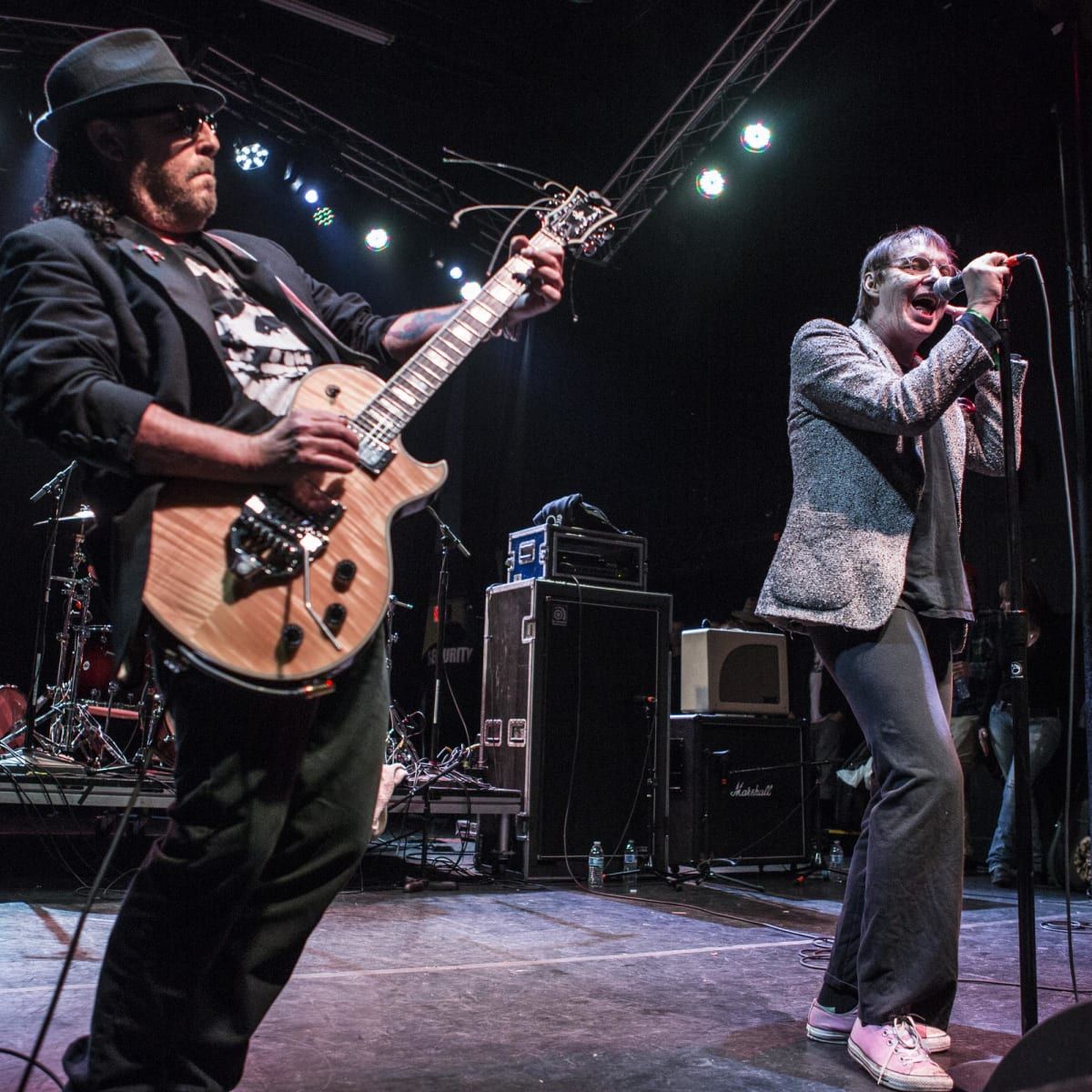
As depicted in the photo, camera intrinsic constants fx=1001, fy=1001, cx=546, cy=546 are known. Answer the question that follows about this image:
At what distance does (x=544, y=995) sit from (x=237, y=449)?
6.37 ft

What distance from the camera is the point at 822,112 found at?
8195 mm

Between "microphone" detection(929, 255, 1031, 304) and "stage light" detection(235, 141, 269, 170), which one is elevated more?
"stage light" detection(235, 141, 269, 170)

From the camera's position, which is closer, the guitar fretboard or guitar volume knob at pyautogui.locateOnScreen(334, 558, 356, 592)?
guitar volume knob at pyautogui.locateOnScreen(334, 558, 356, 592)

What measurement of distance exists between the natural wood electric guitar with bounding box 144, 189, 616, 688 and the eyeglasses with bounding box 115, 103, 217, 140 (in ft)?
1.58

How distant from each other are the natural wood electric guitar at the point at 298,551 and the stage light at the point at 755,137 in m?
7.44

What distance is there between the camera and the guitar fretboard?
1.65 metres

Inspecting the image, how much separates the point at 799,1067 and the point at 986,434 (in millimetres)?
1649

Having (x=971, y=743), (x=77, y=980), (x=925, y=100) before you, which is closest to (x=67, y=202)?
(x=77, y=980)

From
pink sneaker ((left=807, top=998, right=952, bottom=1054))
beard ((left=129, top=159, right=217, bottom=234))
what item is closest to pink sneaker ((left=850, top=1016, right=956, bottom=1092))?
pink sneaker ((left=807, top=998, right=952, bottom=1054))

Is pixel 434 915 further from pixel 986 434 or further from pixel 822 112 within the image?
pixel 822 112

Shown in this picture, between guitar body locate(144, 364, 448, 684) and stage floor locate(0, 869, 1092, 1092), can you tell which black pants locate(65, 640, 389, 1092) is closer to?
guitar body locate(144, 364, 448, 684)

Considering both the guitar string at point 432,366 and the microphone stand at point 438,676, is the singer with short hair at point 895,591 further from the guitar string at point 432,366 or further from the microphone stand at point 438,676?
the microphone stand at point 438,676

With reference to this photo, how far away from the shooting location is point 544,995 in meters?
2.74

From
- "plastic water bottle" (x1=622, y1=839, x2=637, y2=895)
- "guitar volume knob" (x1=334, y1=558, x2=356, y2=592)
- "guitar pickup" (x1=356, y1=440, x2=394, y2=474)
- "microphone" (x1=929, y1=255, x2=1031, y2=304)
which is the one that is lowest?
"plastic water bottle" (x1=622, y1=839, x2=637, y2=895)
